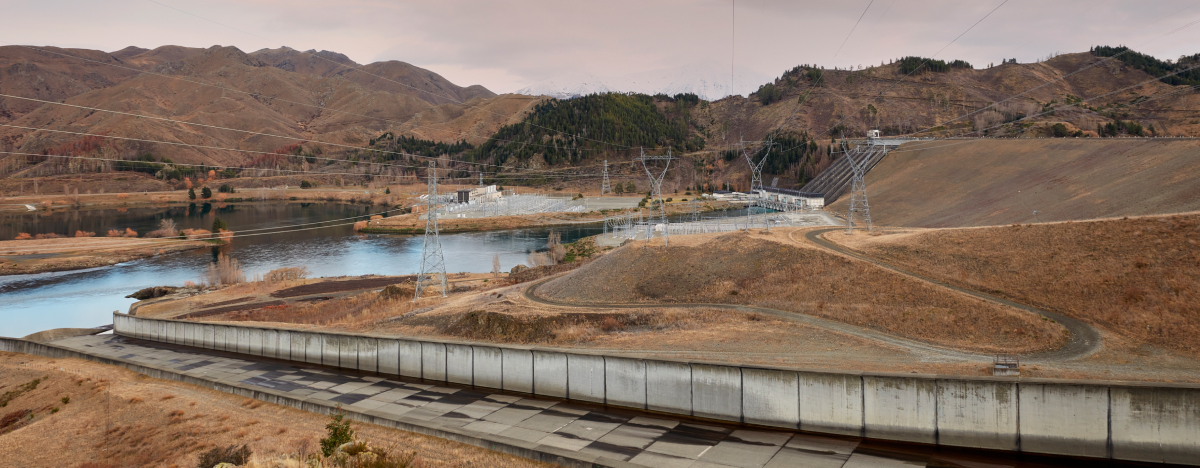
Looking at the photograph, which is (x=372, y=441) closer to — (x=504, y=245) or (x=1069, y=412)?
(x=1069, y=412)

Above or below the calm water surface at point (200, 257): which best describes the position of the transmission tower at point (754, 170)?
above

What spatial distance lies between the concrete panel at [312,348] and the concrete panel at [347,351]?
154cm

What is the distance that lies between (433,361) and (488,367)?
11.2ft

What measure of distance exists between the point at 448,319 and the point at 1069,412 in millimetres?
29542

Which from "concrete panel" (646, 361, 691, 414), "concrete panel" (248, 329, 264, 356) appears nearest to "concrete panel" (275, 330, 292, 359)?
"concrete panel" (248, 329, 264, 356)

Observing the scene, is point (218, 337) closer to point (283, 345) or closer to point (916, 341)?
point (283, 345)

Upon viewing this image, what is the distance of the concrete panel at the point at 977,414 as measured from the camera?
62.5 ft

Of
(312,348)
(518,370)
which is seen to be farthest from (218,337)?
(518,370)

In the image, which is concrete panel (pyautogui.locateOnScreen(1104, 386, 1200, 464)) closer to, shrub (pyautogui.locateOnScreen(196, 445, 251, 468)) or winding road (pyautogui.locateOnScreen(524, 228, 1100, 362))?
winding road (pyautogui.locateOnScreen(524, 228, 1100, 362))

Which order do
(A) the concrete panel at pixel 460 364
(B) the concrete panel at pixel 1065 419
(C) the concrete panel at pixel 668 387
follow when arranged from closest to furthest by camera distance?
(B) the concrete panel at pixel 1065 419
(C) the concrete panel at pixel 668 387
(A) the concrete panel at pixel 460 364

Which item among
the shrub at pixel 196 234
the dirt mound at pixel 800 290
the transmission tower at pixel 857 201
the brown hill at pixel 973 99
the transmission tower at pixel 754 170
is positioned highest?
the brown hill at pixel 973 99

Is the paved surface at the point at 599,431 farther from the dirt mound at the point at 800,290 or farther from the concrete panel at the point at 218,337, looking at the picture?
the dirt mound at the point at 800,290

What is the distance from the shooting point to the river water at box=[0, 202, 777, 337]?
62.4m

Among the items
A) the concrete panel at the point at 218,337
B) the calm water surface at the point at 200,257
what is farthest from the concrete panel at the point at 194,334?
the calm water surface at the point at 200,257
